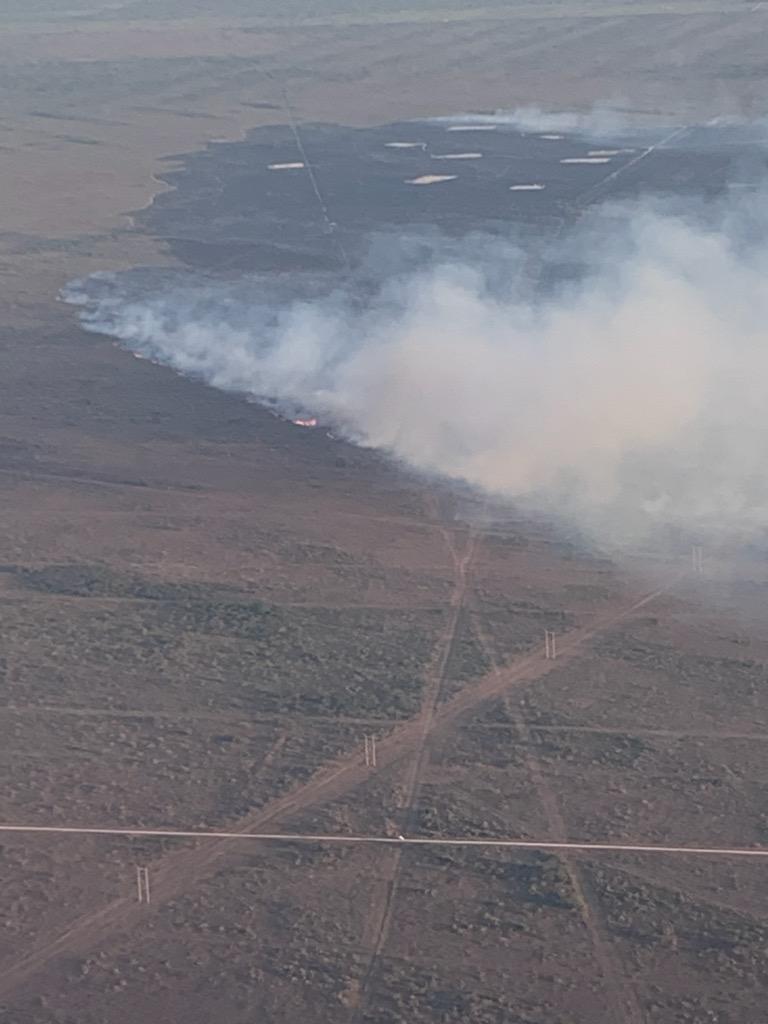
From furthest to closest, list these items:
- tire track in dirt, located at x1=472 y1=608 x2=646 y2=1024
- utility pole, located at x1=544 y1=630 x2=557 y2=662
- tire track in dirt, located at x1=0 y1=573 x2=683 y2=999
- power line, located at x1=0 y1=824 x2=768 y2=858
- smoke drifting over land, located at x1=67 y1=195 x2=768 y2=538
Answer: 1. smoke drifting over land, located at x1=67 y1=195 x2=768 y2=538
2. utility pole, located at x1=544 y1=630 x2=557 y2=662
3. power line, located at x1=0 y1=824 x2=768 y2=858
4. tire track in dirt, located at x1=0 y1=573 x2=683 y2=999
5. tire track in dirt, located at x1=472 y1=608 x2=646 y2=1024

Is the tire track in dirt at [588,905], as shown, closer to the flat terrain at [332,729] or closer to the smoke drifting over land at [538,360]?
the flat terrain at [332,729]

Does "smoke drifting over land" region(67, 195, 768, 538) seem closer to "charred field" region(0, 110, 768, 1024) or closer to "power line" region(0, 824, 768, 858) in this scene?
"charred field" region(0, 110, 768, 1024)

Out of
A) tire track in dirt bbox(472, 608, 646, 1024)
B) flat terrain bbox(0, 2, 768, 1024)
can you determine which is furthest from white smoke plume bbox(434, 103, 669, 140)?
tire track in dirt bbox(472, 608, 646, 1024)

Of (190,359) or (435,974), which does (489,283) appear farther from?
(435,974)

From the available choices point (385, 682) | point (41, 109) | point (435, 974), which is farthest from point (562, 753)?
point (41, 109)

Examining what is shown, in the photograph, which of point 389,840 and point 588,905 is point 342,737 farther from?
point 588,905
